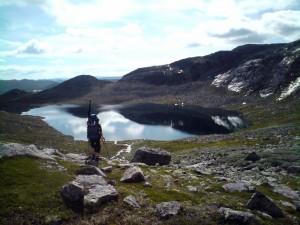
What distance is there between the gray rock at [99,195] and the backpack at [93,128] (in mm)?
10238

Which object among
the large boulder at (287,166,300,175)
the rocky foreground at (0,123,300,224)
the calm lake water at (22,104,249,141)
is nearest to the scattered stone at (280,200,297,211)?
the rocky foreground at (0,123,300,224)

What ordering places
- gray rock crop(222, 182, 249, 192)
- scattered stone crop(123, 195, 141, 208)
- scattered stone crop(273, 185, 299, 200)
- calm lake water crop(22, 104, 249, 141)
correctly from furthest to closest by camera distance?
calm lake water crop(22, 104, 249, 141)
scattered stone crop(273, 185, 299, 200)
gray rock crop(222, 182, 249, 192)
scattered stone crop(123, 195, 141, 208)

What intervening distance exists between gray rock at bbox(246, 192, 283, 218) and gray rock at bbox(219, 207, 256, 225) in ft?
5.12

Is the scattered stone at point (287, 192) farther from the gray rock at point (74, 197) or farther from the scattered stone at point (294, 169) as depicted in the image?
the gray rock at point (74, 197)

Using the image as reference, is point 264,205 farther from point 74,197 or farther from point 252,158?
point 252,158

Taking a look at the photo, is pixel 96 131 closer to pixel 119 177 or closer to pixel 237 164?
pixel 119 177

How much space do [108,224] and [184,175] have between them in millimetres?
10652

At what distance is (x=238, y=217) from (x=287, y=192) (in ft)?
24.4

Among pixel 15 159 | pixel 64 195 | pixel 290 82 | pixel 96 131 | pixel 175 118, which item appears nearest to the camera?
pixel 64 195

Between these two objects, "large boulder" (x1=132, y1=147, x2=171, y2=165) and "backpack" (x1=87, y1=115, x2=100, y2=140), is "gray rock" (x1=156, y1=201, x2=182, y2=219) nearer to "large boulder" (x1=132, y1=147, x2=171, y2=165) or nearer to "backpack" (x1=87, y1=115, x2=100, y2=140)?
"backpack" (x1=87, y1=115, x2=100, y2=140)

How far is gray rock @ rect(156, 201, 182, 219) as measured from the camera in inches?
605

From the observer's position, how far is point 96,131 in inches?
1059

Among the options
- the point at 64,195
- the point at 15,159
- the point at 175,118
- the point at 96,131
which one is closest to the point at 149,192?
the point at 64,195

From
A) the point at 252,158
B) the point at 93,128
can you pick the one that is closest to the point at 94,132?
the point at 93,128
